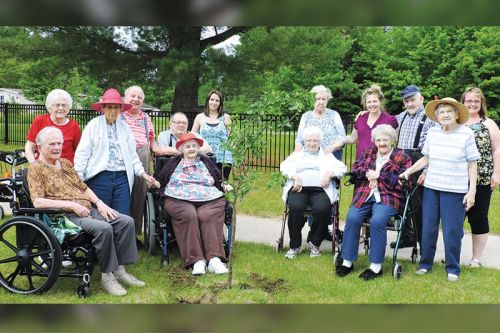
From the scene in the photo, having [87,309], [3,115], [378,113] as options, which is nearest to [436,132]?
[378,113]

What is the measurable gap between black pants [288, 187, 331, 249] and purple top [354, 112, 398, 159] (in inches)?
21.3

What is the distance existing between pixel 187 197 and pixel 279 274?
0.99 metres

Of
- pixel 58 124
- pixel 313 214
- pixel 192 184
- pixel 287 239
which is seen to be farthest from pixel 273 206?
pixel 58 124

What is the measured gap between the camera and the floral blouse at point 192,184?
431 centimetres

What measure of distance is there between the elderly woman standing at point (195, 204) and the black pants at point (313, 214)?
0.63 meters

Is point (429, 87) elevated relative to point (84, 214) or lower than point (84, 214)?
elevated

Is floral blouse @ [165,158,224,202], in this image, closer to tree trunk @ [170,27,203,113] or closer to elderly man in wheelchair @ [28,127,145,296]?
elderly man in wheelchair @ [28,127,145,296]

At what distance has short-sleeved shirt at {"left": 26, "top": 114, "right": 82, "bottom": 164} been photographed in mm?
3930

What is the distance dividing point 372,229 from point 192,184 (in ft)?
4.99

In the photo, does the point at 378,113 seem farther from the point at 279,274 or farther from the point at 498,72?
the point at 498,72

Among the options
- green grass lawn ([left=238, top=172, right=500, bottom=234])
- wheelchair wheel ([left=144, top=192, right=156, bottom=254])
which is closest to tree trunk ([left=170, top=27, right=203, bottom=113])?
green grass lawn ([left=238, top=172, right=500, bottom=234])

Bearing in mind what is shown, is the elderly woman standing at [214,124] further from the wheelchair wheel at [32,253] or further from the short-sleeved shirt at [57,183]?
the wheelchair wheel at [32,253]

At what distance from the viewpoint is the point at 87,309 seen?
652 millimetres

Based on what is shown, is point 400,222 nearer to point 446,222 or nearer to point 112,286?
point 446,222
